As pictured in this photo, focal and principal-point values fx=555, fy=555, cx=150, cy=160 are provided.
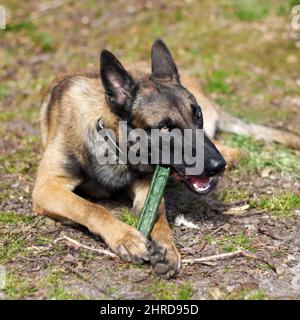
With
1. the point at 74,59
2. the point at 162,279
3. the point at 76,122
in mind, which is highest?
the point at 76,122

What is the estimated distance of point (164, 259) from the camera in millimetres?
3877

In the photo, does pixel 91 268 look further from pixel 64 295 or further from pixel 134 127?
pixel 134 127

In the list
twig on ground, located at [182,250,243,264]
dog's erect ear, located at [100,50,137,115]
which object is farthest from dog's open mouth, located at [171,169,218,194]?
dog's erect ear, located at [100,50,137,115]

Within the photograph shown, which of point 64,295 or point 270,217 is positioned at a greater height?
point 64,295

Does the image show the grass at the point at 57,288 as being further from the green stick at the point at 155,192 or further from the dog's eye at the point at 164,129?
the dog's eye at the point at 164,129

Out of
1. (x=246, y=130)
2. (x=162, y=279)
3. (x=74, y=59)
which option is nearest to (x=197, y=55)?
(x=74, y=59)

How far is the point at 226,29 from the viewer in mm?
9648

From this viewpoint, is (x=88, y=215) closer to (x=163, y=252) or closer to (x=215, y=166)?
(x=163, y=252)

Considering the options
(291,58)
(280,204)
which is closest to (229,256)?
(280,204)

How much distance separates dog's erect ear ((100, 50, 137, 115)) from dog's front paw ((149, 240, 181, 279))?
1123 mm
